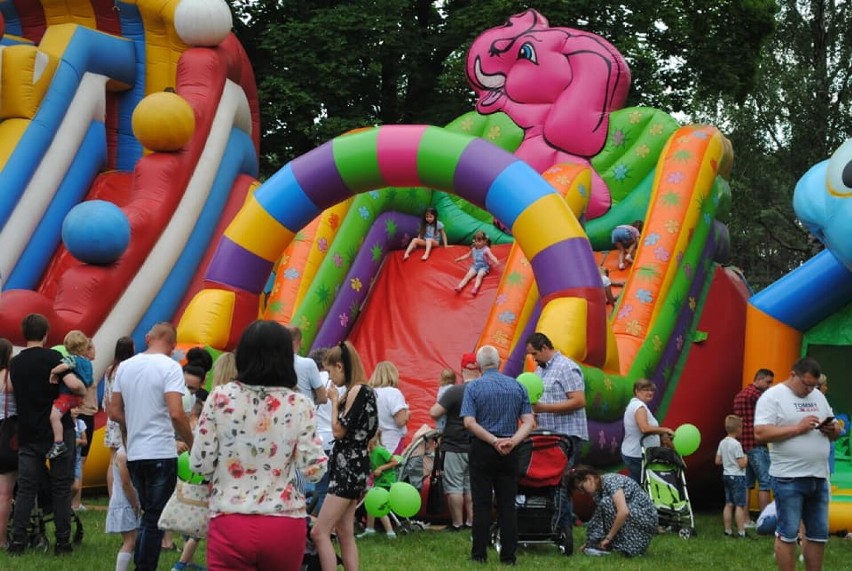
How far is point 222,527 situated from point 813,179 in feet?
20.9

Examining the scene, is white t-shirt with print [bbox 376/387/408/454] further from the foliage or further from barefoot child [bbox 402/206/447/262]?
the foliage

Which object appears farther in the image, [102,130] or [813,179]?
[102,130]

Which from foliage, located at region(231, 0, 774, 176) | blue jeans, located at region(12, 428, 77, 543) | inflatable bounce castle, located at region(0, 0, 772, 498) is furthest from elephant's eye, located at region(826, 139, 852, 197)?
foliage, located at region(231, 0, 774, 176)

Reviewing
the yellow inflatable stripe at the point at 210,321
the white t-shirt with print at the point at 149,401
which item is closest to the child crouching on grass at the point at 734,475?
the yellow inflatable stripe at the point at 210,321

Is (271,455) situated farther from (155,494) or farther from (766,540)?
(766,540)

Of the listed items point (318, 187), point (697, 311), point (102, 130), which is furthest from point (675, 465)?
point (102, 130)

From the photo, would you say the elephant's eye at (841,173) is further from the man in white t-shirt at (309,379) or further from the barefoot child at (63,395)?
the barefoot child at (63,395)

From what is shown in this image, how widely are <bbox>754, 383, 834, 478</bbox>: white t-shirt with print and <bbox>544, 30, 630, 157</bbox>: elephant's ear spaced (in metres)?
6.47

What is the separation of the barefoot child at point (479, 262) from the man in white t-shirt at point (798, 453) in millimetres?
5702

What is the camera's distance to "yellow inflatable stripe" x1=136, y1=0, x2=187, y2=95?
44.0ft

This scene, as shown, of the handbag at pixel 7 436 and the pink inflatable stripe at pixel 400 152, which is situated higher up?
the pink inflatable stripe at pixel 400 152

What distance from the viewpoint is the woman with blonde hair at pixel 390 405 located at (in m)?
8.89

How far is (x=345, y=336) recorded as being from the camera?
12227mm

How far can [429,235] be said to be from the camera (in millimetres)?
12945
